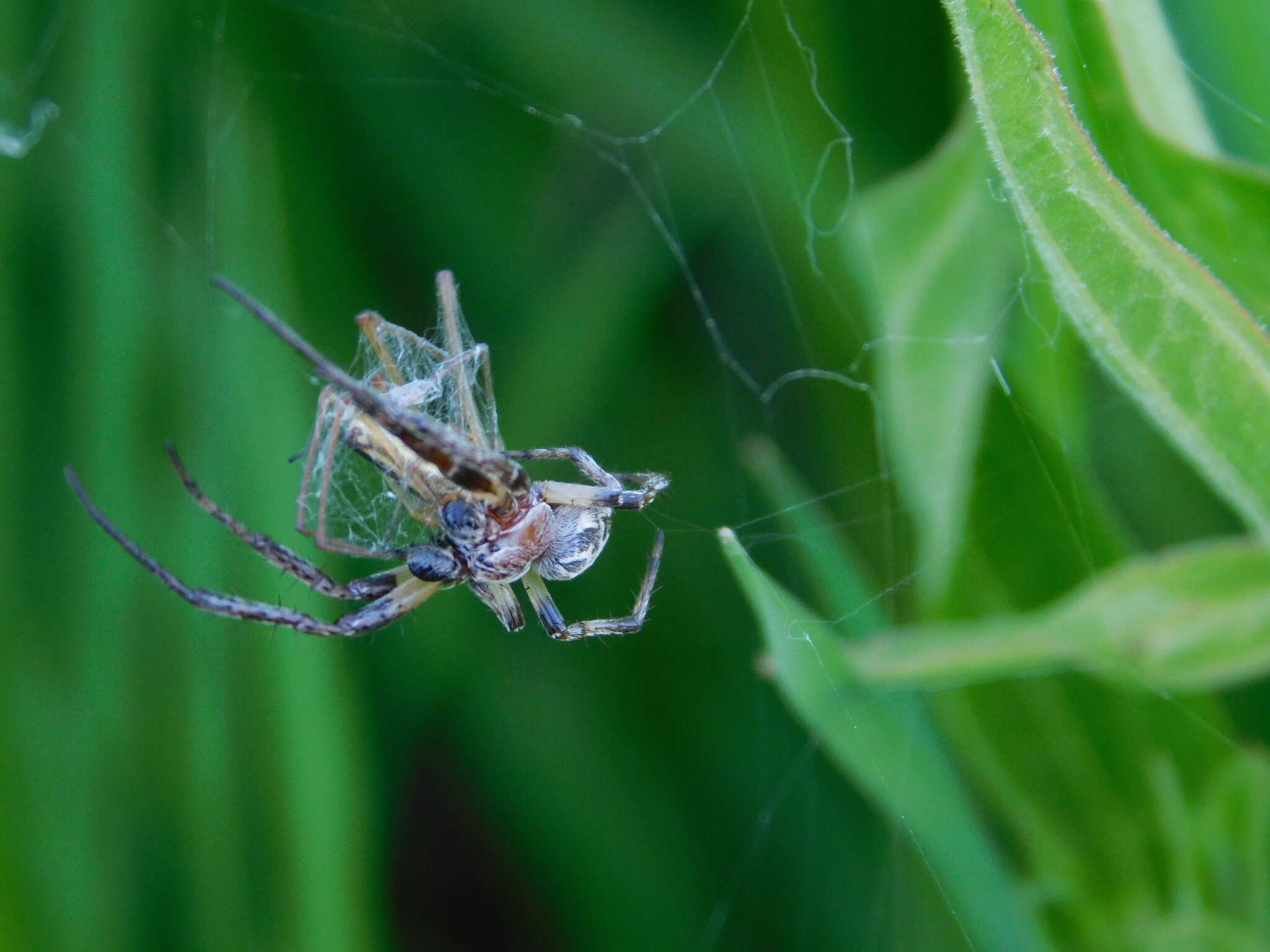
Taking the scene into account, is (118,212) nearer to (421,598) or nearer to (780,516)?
(421,598)

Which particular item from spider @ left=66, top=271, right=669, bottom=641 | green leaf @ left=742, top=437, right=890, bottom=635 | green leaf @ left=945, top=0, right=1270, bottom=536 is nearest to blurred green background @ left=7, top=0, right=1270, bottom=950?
green leaf @ left=742, top=437, right=890, bottom=635

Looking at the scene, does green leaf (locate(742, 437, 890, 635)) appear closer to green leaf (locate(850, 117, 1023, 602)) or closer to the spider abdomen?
green leaf (locate(850, 117, 1023, 602))

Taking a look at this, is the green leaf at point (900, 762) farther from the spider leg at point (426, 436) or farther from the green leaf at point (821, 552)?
the spider leg at point (426, 436)

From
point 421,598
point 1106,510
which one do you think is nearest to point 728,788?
point 421,598

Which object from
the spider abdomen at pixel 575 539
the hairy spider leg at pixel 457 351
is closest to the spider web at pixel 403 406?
the hairy spider leg at pixel 457 351

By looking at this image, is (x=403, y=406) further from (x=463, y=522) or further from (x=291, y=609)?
(x=291, y=609)

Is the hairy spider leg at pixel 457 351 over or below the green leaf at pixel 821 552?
over
